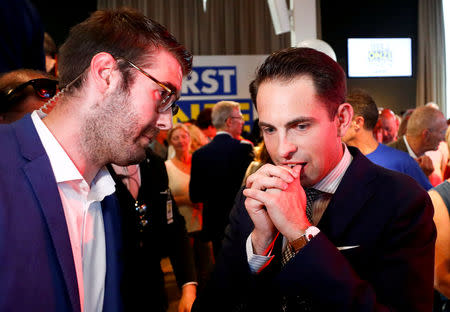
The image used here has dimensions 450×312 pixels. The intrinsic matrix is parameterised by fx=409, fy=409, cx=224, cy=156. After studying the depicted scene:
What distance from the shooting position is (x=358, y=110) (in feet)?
9.42

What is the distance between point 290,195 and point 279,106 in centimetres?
30

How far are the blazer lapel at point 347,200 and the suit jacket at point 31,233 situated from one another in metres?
0.73

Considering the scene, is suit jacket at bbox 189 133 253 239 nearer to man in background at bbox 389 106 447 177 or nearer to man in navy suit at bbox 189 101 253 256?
man in navy suit at bbox 189 101 253 256

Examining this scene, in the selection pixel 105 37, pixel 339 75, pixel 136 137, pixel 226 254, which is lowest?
pixel 226 254

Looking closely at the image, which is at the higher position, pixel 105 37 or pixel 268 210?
pixel 105 37

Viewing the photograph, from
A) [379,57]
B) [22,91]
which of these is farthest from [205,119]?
[379,57]

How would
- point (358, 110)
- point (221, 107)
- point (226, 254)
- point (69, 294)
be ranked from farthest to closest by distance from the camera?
point (221, 107) → point (358, 110) → point (226, 254) → point (69, 294)

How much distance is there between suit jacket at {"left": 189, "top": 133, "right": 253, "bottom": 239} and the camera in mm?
3963

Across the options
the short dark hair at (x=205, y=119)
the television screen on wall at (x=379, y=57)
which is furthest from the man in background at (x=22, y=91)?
the television screen on wall at (x=379, y=57)

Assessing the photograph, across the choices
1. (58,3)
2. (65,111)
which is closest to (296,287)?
(65,111)

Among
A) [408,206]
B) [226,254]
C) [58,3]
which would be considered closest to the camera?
[408,206]

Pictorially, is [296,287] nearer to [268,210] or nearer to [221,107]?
[268,210]

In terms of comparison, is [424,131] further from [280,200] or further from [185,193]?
[280,200]

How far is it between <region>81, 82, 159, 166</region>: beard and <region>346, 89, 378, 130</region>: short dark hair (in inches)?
77.3
